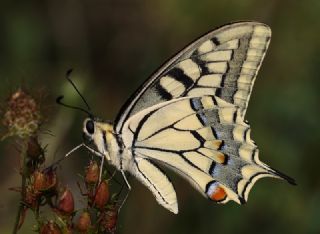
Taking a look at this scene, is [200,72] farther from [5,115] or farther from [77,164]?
[77,164]

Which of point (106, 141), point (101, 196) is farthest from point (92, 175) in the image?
point (106, 141)

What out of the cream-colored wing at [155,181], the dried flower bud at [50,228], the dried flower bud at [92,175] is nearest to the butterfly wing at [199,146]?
the cream-colored wing at [155,181]

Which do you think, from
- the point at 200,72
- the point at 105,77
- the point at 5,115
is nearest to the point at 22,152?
the point at 5,115

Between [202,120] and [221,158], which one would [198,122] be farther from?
[221,158]

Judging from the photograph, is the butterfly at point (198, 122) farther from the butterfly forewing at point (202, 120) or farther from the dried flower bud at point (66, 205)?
the dried flower bud at point (66, 205)

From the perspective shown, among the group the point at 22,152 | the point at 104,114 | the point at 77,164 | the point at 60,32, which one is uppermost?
the point at 22,152

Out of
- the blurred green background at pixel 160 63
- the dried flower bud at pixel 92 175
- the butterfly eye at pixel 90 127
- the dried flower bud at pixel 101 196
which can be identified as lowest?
the blurred green background at pixel 160 63

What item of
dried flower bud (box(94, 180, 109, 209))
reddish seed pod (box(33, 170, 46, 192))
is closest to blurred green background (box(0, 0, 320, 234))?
reddish seed pod (box(33, 170, 46, 192))
